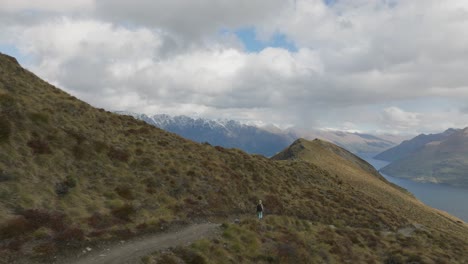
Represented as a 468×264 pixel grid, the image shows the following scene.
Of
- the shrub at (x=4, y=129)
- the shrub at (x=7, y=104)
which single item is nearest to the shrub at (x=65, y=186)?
the shrub at (x=4, y=129)

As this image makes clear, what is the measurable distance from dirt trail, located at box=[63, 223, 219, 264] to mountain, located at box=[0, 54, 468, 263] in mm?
827

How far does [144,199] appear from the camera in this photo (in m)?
30.2

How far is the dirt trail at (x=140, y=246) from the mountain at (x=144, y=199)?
83cm

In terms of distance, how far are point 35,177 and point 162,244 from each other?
1097 centimetres

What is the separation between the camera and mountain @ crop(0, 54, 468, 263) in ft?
69.4

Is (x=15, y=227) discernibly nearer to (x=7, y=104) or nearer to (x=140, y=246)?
(x=140, y=246)

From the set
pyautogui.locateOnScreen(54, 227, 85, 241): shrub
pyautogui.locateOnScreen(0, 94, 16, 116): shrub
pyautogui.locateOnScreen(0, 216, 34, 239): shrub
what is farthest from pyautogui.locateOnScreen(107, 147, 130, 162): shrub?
pyautogui.locateOnScreen(0, 216, 34, 239): shrub

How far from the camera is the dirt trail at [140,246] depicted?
18786 millimetres

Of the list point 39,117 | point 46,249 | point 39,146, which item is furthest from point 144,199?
point 39,117

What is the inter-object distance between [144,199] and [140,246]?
29.3ft

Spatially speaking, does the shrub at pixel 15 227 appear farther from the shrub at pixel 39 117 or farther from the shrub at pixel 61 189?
the shrub at pixel 39 117

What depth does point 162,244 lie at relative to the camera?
74.1ft

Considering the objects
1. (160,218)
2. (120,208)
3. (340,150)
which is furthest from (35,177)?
(340,150)

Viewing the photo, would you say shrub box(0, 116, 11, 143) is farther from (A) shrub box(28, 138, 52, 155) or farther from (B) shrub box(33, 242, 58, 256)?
(B) shrub box(33, 242, 58, 256)
